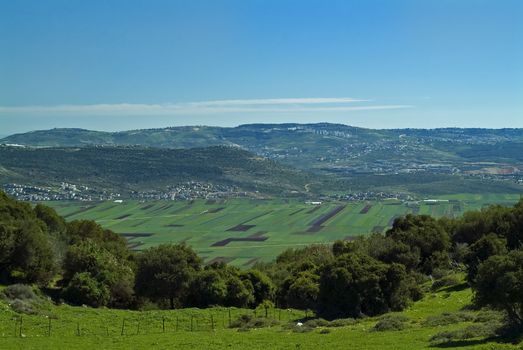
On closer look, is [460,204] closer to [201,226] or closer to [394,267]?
[201,226]

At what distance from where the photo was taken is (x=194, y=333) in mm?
31953

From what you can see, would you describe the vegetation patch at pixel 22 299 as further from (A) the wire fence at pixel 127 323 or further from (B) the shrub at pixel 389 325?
(B) the shrub at pixel 389 325

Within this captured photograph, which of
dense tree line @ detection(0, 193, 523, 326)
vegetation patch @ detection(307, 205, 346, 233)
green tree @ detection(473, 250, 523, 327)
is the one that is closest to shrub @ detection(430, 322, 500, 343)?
green tree @ detection(473, 250, 523, 327)

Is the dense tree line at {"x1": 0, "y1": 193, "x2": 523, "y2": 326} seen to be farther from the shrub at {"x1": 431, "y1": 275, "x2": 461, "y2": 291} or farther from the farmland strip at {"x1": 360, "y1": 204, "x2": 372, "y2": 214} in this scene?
the farmland strip at {"x1": 360, "y1": 204, "x2": 372, "y2": 214}

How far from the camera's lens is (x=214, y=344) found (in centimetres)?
2764

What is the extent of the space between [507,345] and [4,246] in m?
39.3

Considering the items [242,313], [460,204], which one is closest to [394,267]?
[242,313]

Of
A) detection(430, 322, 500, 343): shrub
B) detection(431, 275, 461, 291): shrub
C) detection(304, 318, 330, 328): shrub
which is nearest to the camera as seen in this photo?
detection(430, 322, 500, 343): shrub

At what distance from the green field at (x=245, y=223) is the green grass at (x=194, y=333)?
63.6 meters

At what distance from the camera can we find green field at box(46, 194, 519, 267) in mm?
124056

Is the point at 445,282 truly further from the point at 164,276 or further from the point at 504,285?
the point at 504,285

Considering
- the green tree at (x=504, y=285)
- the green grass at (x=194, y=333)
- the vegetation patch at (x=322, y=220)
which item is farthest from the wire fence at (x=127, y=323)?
the vegetation patch at (x=322, y=220)

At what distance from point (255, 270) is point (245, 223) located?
11312cm

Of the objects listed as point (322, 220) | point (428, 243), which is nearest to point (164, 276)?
point (428, 243)
